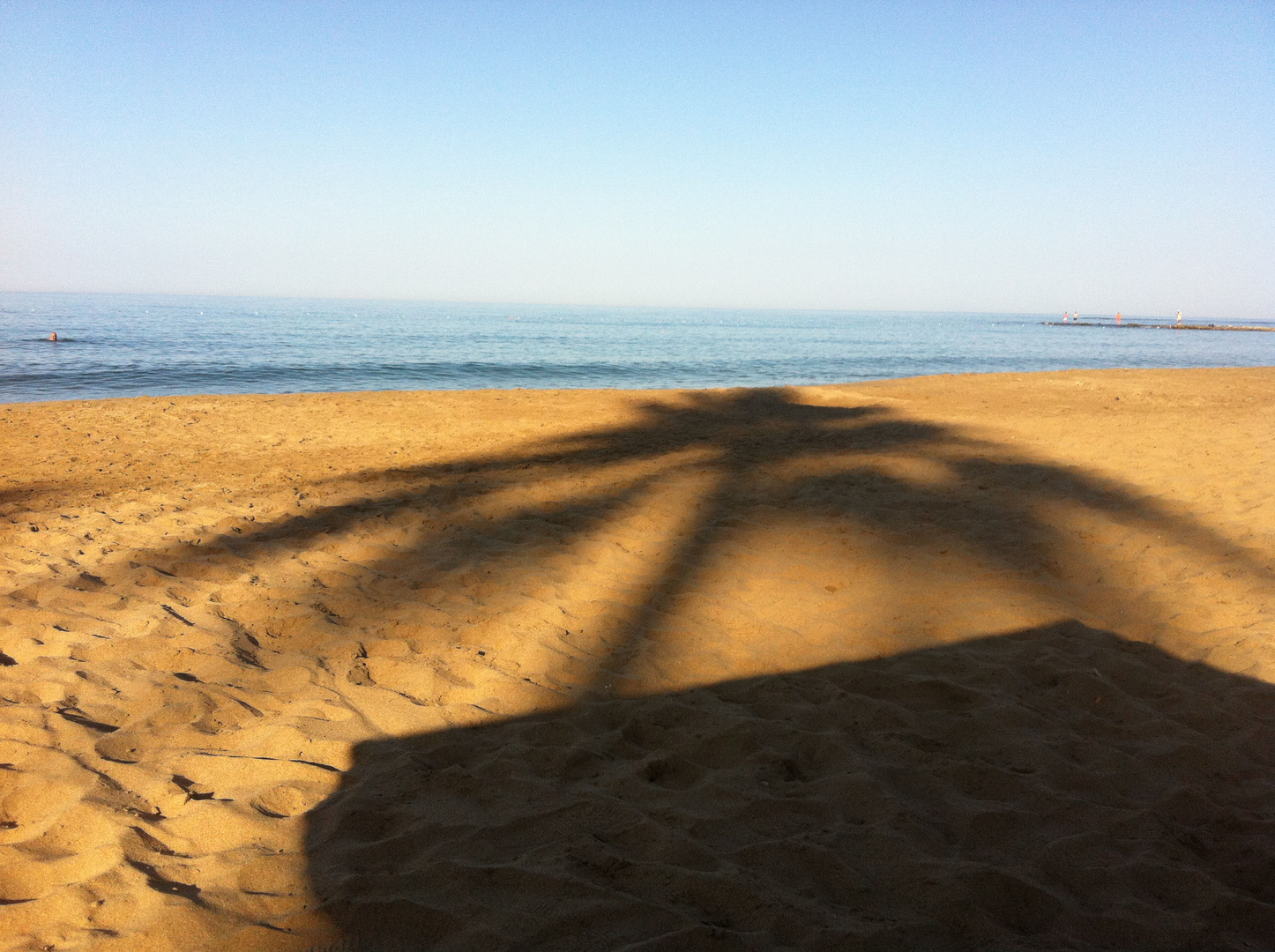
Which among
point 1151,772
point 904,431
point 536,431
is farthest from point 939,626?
point 536,431

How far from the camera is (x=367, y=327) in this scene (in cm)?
4250

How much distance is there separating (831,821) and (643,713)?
86 centimetres

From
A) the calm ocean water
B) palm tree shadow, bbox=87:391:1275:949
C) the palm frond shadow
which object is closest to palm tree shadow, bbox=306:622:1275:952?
palm tree shadow, bbox=87:391:1275:949

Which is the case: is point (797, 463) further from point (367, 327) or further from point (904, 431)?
point (367, 327)

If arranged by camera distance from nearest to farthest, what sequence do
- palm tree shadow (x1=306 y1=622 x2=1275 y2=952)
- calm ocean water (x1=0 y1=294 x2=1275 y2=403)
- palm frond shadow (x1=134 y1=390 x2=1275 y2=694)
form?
palm tree shadow (x1=306 y1=622 x2=1275 y2=952) → palm frond shadow (x1=134 y1=390 x2=1275 y2=694) → calm ocean water (x1=0 y1=294 x2=1275 y2=403)

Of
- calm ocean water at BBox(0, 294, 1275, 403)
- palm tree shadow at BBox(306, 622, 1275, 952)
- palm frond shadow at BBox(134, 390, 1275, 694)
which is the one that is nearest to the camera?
palm tree shadow at BBox(306, 622, 1275, 952)

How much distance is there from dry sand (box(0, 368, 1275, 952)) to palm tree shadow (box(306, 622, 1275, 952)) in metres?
0.01

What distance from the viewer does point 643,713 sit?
283cm

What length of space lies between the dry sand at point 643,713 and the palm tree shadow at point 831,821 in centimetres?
1

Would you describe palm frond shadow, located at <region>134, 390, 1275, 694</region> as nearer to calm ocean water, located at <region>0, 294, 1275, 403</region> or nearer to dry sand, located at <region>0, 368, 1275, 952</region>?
dry sand, located at <region>0, 368, 1275, 952</region>

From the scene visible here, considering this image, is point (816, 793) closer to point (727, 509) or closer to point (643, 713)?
point (643, 713)

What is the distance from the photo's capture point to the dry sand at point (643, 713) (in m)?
1.84

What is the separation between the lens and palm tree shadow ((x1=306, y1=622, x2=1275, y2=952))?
5.87ft

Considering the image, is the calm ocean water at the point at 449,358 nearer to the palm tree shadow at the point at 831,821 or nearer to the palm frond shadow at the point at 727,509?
the palm frond shadow at the point at 727,509
